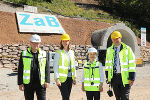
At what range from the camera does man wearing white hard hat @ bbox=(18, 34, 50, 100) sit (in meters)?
4.16

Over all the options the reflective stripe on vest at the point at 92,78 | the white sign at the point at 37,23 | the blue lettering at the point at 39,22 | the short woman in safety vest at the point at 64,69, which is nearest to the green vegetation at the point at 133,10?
the white sign at the point at 37,23

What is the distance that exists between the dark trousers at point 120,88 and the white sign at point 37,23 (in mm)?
16168

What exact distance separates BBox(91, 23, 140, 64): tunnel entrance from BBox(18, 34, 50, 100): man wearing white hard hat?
54.7 ft

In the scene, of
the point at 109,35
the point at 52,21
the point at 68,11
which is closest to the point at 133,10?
the point at 68,11

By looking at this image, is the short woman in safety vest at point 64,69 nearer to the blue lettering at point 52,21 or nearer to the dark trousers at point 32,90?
the dark trousers at point 32,90

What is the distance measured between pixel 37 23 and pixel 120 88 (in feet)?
56.1

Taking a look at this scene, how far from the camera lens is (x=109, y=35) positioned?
68.6 ft

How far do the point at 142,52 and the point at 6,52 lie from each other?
18.3m

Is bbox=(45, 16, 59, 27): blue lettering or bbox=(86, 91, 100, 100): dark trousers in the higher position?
bbox=(45, 16, 59, 27): blue lettering

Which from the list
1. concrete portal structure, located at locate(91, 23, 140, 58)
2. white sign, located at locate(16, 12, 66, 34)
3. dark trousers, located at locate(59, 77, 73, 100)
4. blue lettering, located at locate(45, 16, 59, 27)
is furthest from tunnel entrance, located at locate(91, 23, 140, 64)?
dark trousers, located at locate(59, 77, 73, 100)

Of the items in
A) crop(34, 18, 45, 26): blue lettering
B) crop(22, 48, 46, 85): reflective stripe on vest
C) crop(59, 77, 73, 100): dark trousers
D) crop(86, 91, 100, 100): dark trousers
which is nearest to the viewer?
crop(22, 48, 46, 85): reflective stripe on vest

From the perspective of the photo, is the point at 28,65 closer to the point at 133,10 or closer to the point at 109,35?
the point at 109,35

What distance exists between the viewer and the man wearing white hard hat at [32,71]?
4.16 m

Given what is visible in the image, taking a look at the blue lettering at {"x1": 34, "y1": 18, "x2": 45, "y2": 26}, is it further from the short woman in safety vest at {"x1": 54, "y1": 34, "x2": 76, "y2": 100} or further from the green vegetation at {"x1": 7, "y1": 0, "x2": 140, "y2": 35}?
the short woman in safety vest at {"x1": 54, "y1": 34, "x2": 76, "y2": 100}
